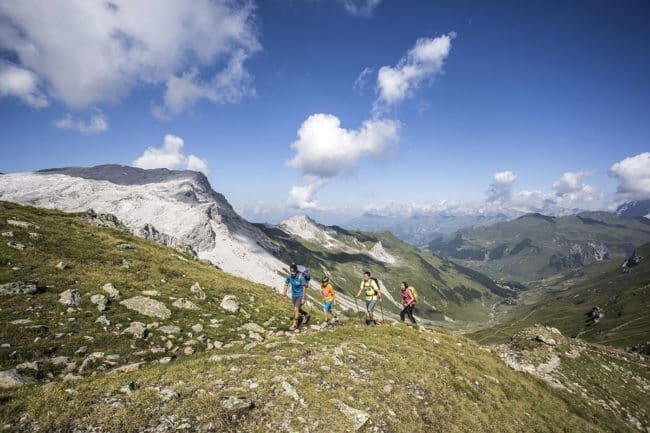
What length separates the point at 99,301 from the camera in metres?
19.5

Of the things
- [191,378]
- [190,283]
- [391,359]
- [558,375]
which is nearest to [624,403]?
[558,375]

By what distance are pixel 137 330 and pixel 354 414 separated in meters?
13.3

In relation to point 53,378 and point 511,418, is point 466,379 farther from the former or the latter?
point 53,378

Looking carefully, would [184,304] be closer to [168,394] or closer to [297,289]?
[297,289]

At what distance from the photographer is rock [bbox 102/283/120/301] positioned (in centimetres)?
2047

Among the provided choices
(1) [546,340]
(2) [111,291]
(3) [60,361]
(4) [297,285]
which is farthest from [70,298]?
(1) [546,340]

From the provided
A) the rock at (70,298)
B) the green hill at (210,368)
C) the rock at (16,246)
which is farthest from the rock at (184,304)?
the rock at (16,246)

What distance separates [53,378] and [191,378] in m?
5.72

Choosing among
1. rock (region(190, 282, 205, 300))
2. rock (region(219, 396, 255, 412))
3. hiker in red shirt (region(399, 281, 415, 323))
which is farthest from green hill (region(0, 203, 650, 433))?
hiker in red shirt (region(399, 281, 415, 323))

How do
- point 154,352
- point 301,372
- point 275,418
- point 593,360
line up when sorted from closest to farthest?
point 275,418 < point 301,372 < point 154,352 < point 593,360

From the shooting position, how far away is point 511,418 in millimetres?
17047

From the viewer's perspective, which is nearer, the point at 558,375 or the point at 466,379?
the point at 466,379

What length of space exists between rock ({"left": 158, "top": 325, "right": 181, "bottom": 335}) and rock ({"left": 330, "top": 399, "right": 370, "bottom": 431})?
11303mm

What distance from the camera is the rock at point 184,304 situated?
74.2 ft
